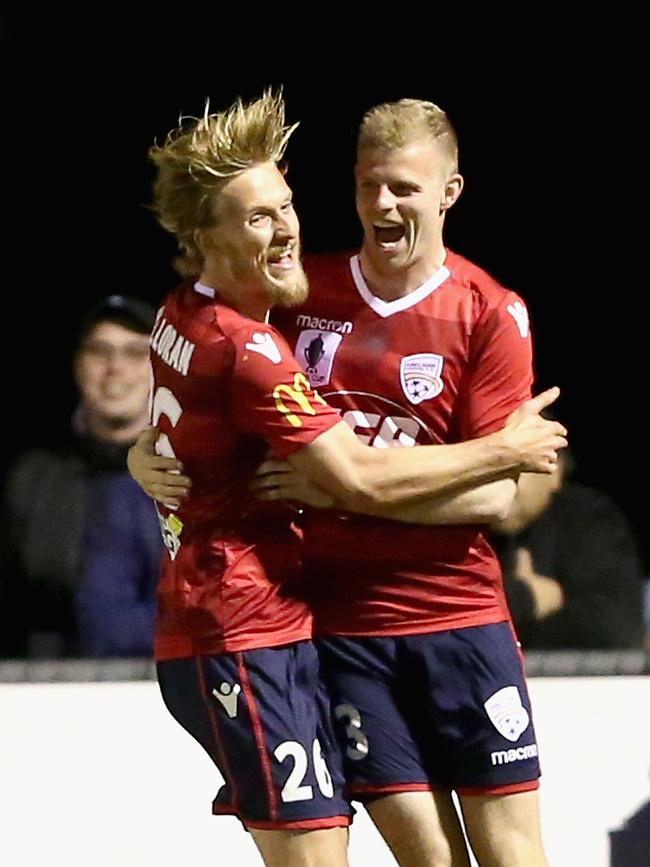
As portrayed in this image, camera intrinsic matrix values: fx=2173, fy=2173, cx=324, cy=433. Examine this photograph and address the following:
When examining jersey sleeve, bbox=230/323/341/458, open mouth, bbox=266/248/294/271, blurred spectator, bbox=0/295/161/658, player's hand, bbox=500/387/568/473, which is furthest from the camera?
blurred spectator, bbox=0/295/161/658

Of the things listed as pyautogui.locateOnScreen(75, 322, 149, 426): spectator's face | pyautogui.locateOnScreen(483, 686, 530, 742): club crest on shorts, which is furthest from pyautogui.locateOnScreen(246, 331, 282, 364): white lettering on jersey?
pyautogui.locateOnScreen(75, 322, 149, 426): spectator's face

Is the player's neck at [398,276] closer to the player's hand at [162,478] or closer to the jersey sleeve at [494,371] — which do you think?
the jersey sleeve at [494,371]

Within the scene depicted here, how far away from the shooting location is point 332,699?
13.6 feet

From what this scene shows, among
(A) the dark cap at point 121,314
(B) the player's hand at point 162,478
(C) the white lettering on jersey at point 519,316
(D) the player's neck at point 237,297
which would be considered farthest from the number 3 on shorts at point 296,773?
(A) the dark cap at point 121,314

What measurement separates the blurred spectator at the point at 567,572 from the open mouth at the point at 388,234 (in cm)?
172

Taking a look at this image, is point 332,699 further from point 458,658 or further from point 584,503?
point 584,503

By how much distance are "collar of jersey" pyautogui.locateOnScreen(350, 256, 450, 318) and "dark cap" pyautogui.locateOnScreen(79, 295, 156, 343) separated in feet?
5.30

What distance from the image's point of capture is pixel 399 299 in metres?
4.18

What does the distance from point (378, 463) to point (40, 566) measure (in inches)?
78.0

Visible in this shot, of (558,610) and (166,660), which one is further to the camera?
(558,610)

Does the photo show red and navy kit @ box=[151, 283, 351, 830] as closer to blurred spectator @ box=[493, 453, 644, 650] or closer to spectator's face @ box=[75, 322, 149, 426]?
spectator's face @ box=[75, 322, 149, 426]

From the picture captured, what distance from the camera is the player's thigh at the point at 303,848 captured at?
392 cm

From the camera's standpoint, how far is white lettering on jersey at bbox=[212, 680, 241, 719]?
154 inches

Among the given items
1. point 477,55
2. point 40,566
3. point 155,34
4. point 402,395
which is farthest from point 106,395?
point 402,395
